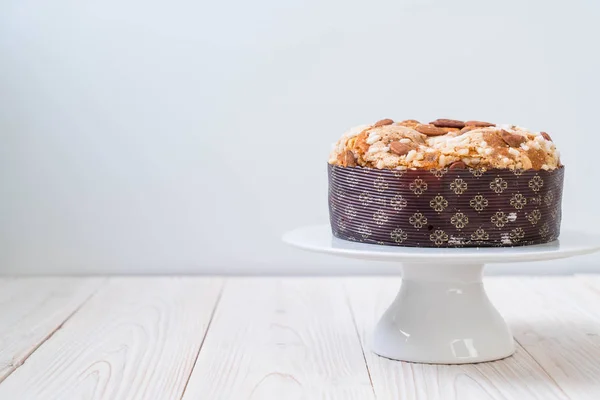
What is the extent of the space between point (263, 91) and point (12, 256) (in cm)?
77

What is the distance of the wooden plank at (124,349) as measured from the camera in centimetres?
130

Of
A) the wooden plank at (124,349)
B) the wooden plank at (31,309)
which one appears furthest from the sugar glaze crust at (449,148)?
the wooden plank at (31,309)

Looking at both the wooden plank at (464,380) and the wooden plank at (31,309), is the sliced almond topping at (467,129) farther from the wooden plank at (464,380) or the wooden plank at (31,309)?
the wooden plank at (31,309)

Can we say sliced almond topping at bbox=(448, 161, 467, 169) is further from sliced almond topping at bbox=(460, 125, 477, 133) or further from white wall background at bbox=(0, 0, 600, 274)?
white wall background at bbox=(0, 0, 600, 274)

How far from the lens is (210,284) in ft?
7.10

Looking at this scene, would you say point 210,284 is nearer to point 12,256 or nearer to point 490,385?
point 12,256

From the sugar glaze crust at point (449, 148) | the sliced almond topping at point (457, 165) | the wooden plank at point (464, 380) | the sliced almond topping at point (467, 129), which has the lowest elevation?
the wooden plank at point (464, 380)

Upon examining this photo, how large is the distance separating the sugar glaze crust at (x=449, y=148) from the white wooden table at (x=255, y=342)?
12.6 inches

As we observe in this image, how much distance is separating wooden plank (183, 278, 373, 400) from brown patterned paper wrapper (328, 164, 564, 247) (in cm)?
22

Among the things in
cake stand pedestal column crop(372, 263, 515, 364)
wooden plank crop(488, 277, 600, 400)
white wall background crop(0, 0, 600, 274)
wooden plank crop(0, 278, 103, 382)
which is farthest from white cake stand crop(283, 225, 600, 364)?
white wall background crop(0, 0, 600, 274)

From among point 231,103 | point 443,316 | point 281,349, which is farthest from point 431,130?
point 231,103

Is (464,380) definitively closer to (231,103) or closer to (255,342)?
(255,342)

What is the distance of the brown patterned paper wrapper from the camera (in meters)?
1.30

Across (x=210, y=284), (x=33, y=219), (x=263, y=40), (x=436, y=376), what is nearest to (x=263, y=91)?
(x=263, y=40)
